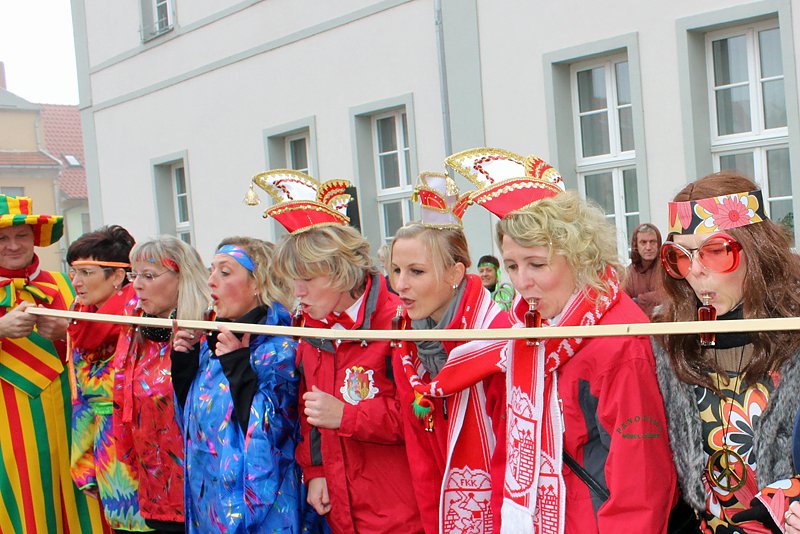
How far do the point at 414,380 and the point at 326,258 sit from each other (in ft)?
2.08

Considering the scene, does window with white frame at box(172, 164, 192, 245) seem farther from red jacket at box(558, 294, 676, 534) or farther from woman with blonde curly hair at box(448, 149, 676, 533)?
red jacket at box(558, 294, 676, 534)

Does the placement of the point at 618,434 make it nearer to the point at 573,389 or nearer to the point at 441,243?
the point at 573,389

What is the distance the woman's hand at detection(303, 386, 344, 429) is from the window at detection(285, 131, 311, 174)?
9.66 metres

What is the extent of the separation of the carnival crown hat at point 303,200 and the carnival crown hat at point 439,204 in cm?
47

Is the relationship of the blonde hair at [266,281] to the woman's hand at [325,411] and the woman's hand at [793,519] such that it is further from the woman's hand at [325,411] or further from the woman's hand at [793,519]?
the woman's hand at [793,519]

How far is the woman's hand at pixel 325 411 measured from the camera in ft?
11.3

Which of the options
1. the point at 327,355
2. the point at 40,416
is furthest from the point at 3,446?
the point at 327,355

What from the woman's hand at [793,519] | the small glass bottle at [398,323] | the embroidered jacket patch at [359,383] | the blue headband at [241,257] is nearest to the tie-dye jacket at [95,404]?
the blue headband at [241,257]

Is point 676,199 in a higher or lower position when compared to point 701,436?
higher

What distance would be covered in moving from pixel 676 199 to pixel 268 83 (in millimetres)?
10870

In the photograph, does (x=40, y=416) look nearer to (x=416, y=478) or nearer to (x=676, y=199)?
(x=416, y=478)

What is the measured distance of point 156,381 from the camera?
433 cm

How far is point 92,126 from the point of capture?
56.2ft

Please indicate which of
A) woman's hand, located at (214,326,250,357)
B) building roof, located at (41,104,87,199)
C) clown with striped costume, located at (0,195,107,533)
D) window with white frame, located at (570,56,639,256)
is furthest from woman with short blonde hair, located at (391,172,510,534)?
building roof, located at (41,104,87,199)
